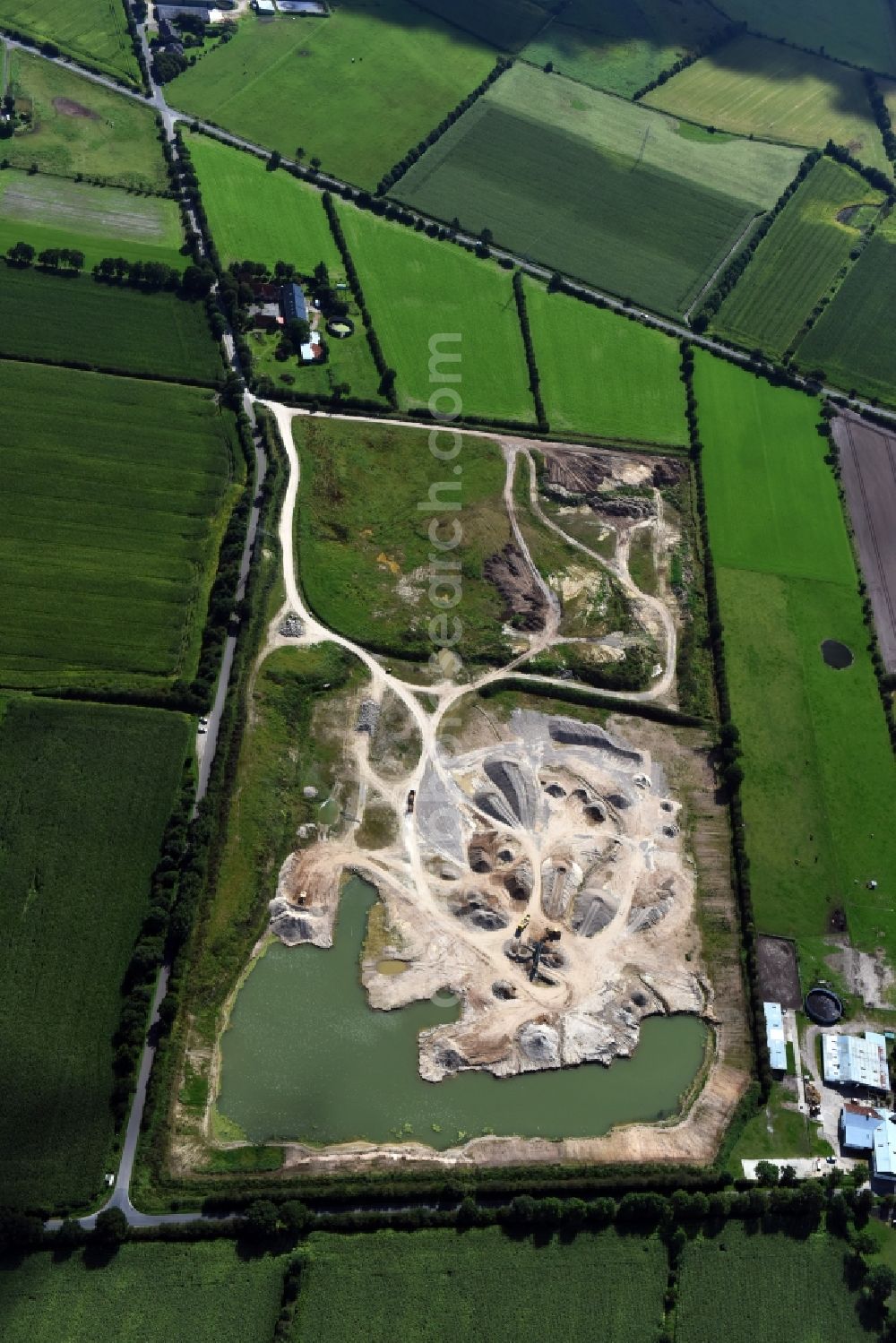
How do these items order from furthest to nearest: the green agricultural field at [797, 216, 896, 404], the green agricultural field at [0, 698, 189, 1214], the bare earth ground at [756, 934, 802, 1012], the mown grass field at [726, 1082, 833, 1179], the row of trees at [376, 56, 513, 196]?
the row of trees at [376, 56, 513, 196]
the green agricultural field at [797, 216, 896, 404]
the bare earth ground at [756, 934, 802, 1012]
the mown grass field at [726, 1082, 833, 1179]
the green agricultural field at [0, 698, 189, 1214]

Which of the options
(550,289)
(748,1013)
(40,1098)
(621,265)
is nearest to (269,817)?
(40,1098)

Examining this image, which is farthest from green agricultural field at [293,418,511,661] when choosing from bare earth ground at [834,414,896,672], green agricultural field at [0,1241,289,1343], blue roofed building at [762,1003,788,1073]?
green agricultural field at [0,1241,289,1343]

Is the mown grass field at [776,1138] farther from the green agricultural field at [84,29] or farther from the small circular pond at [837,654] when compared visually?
the green agricultural field at [84,29]

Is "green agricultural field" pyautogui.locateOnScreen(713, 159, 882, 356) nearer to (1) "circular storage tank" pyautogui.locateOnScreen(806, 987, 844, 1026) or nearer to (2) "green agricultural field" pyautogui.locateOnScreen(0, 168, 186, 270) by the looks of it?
(2) "green agricultural field" pyautogui.locateOnScreen(0, 168, 186, 270)

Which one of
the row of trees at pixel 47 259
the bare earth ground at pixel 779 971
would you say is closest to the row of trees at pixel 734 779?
the bare earth ground at pixel 779 971

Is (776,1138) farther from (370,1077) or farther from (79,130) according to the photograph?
(79,130)

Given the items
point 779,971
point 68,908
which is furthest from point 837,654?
point 68,908

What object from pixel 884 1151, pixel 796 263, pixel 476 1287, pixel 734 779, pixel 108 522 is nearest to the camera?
pixel 476 1287
